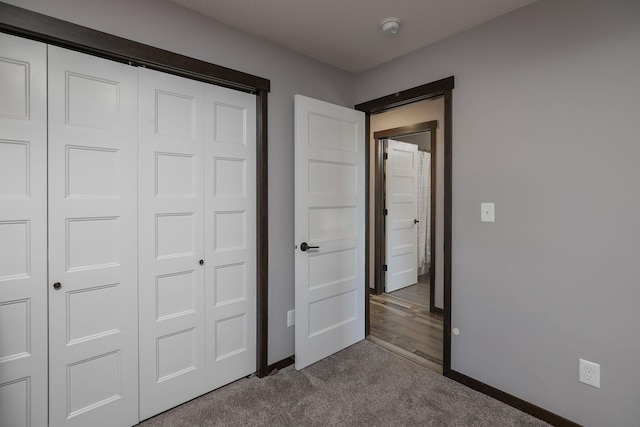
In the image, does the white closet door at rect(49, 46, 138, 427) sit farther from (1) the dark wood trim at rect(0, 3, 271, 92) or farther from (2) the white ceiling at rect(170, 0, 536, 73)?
(2) the white ceiling at rect(170, 0, 536, 73)

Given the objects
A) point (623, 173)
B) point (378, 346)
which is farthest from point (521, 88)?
point (378, 346)

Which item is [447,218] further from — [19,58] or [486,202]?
[19,58]

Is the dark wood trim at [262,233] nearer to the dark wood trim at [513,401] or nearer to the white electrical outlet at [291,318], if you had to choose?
the white electrical outlet at [291,318]

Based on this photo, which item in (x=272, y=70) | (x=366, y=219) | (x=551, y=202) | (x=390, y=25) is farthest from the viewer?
(x=366, y=219)

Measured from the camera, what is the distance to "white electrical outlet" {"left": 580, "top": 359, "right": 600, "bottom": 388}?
66.1 inches

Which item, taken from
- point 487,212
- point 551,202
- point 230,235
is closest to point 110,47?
point 230,235

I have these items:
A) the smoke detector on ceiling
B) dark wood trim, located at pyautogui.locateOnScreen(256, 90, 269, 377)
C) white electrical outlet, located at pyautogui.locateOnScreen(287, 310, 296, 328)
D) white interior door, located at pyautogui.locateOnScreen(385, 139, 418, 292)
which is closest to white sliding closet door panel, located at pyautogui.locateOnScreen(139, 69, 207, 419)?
dark wood trim, located at pyautogui.locateOnScreen(256, 90, 269, 377)

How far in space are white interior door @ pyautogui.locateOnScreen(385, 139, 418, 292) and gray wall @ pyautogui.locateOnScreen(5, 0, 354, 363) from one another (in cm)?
160

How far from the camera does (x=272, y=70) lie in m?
2.34

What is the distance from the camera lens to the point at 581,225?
1726mm

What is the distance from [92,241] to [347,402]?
1797mm

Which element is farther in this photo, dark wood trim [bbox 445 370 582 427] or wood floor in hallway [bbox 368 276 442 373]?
wood floor in hallway [bbox 368 276 442 373]

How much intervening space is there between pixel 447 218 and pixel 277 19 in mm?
1794

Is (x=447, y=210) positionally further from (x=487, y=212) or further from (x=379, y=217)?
(x=379, y=217)
